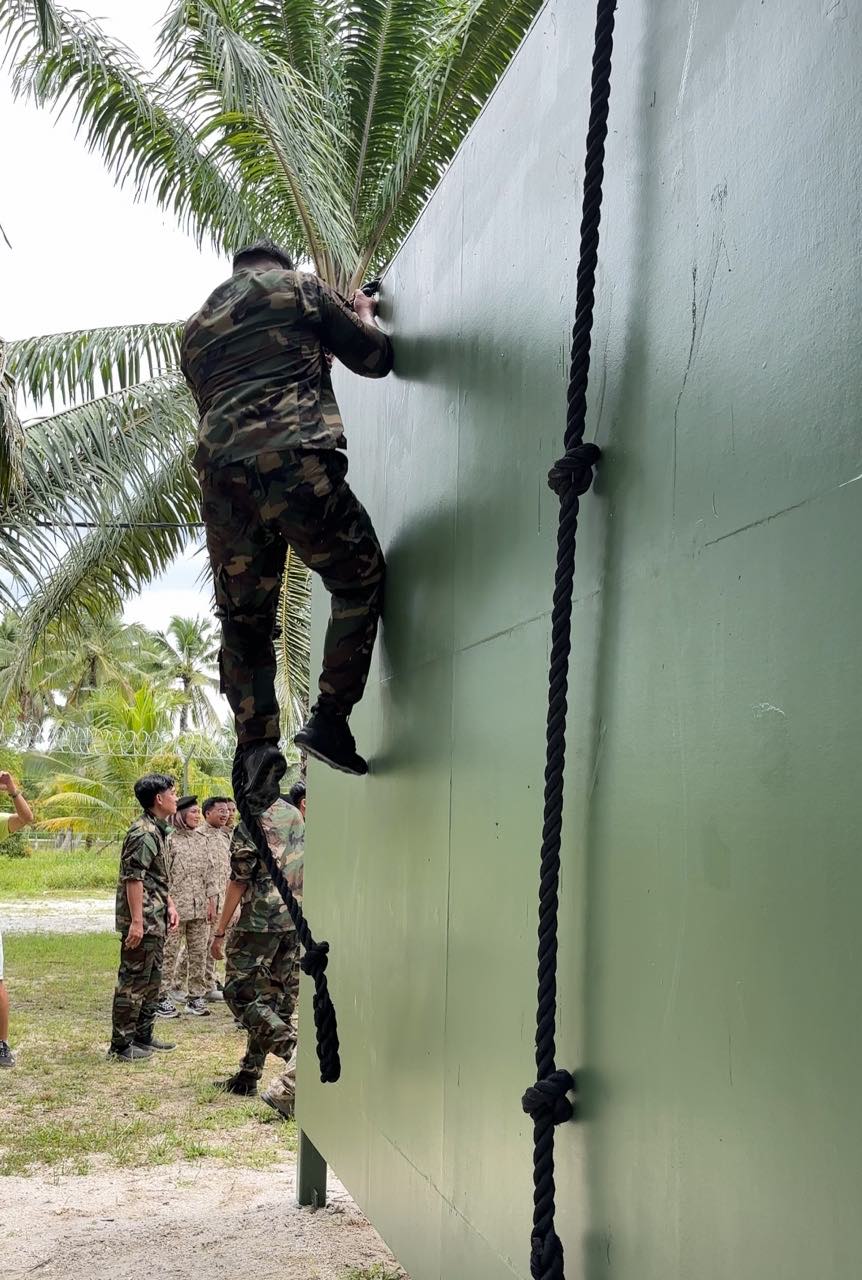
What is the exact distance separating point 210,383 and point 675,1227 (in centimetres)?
226

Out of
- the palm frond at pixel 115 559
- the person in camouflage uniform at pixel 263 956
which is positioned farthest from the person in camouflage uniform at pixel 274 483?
the palm frond at pixel 115 559

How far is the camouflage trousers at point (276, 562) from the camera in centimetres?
301

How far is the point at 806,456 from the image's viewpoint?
1360mm

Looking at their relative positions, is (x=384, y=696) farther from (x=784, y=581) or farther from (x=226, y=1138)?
(x=226, y=1138)

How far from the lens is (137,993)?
877cm

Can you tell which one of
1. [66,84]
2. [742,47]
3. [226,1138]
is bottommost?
[226,1138]

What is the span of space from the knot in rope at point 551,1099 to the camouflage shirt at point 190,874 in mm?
9440

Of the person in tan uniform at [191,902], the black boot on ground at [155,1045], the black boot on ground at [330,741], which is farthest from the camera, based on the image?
the person in tan uniform at [191,902]

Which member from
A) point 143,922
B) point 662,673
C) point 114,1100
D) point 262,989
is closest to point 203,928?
point 143,922

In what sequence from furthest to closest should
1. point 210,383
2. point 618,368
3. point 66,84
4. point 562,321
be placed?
point 66,84, point 210,383, point 562,321, point 618,368

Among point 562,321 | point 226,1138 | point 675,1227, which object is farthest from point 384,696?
point 226,1138

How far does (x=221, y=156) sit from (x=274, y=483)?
9.04 m

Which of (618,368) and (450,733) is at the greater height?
(618,368)

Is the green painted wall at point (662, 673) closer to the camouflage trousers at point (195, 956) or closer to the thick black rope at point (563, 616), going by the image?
the thick black rope at point (563, 616)
